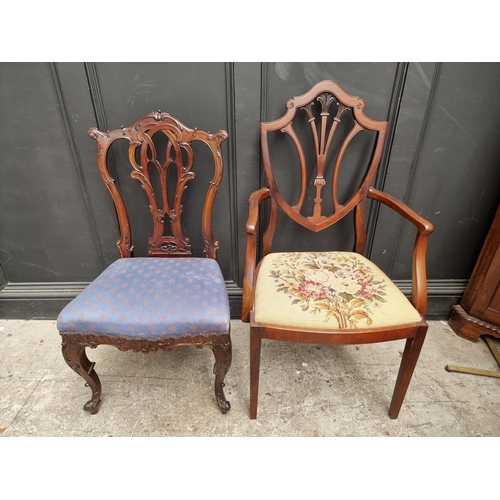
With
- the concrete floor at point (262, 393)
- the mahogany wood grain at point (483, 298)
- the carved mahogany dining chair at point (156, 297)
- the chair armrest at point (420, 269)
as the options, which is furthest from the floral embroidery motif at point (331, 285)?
the mahogany wood grain at point (483, 298)

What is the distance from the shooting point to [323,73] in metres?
1.31

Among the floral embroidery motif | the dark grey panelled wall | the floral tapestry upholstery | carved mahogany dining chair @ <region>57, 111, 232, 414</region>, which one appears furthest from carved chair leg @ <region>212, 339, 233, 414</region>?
the dark grey panelled wall

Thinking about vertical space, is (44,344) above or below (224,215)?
below

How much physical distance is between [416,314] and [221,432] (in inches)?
35.4

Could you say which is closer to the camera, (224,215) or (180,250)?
(180,250)

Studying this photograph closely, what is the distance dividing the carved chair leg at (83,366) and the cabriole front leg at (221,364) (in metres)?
0.51

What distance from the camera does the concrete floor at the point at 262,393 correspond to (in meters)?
1.19

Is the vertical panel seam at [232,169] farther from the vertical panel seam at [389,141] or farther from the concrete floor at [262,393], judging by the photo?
the vertical panel seam at [389,141]

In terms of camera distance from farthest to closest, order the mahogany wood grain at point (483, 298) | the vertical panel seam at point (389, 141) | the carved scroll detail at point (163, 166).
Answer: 1. the mahogany wood grain at point (483, 298)
2. the vertical panel seam at point (389, 141)
3. the carved scroll detail at point (163, 166)

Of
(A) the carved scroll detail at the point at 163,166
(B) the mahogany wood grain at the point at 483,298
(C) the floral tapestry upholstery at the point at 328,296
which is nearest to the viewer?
(C) the floral tapestry upholstery at the point at 328,296

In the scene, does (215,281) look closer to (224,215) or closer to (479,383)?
(224,215)

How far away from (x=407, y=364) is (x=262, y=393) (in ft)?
2.11
